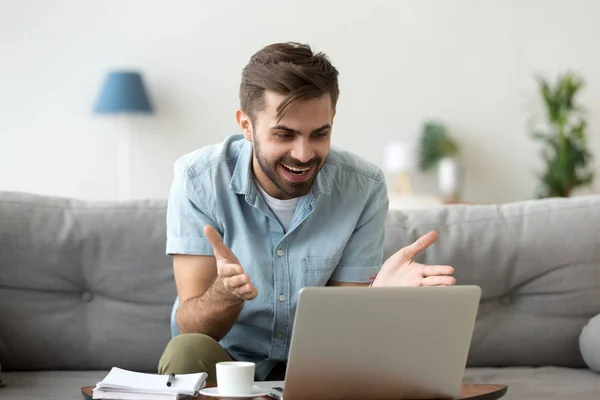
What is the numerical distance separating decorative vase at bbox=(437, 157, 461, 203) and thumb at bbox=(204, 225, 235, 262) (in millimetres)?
3579

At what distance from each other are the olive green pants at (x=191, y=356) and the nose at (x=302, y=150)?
0.44 m

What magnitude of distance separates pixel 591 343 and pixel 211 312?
1001mm

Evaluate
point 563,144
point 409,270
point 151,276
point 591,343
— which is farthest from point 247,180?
point 563,144

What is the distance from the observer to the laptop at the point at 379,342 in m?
1.26

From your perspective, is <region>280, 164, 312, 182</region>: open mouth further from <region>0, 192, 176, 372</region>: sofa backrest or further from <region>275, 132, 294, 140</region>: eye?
<region>0, 192, 176, 372</region>: sofa backrest

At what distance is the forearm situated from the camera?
5.66 feet

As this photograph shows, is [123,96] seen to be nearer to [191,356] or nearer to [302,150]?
[302,150]

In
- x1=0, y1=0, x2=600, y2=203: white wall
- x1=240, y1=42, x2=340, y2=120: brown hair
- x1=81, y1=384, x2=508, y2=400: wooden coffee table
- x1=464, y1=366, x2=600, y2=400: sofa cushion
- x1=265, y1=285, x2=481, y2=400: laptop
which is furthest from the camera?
x1=0, y1=0, x2=600, y2=203: white wall

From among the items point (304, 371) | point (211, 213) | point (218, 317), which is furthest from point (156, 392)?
point (211, 213)

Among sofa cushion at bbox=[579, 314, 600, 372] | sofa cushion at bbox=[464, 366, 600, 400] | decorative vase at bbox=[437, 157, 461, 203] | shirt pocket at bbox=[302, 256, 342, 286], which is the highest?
shirt pocket at bbox=[302, 256, 342, 286]

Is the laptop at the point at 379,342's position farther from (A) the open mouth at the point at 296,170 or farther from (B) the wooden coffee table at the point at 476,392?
(A) the open mouth at the point at 296,170

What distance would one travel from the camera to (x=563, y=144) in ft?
16.2

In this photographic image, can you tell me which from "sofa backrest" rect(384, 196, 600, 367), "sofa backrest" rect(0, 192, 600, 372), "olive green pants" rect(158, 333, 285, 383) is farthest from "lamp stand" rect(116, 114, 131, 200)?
"olive green pants" rect(158, 333, 285, 383)

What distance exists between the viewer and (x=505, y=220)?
2.32 meters
